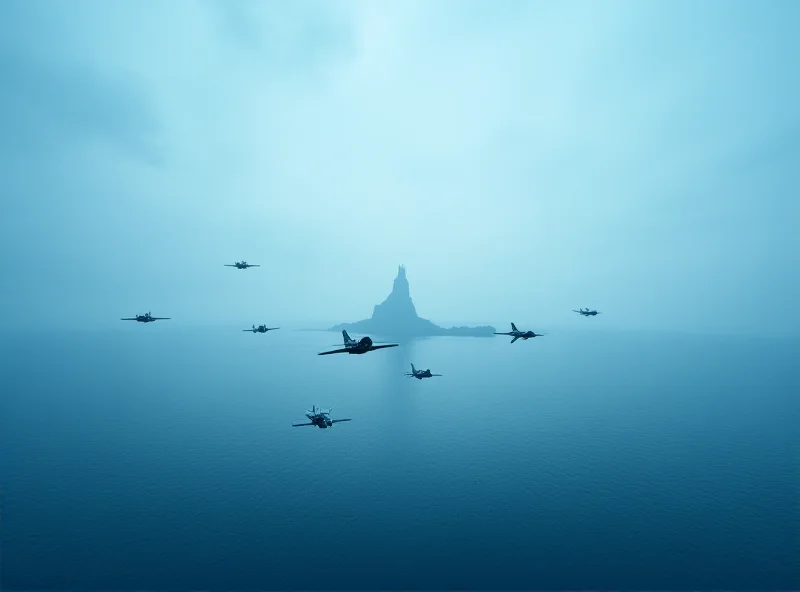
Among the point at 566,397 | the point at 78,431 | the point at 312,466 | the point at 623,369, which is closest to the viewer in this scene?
the point at 312,466

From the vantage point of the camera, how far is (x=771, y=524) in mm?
50594

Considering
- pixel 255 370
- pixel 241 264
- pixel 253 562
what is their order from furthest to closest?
pixel 255 370
pixel 253 562
pixel 241 264

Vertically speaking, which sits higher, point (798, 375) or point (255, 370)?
point (255, 370)

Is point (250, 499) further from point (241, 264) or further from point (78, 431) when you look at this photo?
point (78, 431)

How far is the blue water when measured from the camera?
Answer: 4259 cm

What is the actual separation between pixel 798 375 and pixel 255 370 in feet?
883

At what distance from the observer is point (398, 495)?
189ft

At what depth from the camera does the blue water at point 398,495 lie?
4259cm

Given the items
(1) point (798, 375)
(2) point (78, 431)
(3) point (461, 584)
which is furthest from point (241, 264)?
(1) point (798, 375)

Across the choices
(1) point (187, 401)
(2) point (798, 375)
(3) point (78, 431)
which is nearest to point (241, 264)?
(3) point (78, 431)

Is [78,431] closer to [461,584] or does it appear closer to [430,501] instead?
[430,501]

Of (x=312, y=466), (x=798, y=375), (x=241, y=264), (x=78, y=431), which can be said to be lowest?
(x=798, y=375)

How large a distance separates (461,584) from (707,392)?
141 metres

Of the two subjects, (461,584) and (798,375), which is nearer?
(461,584)
